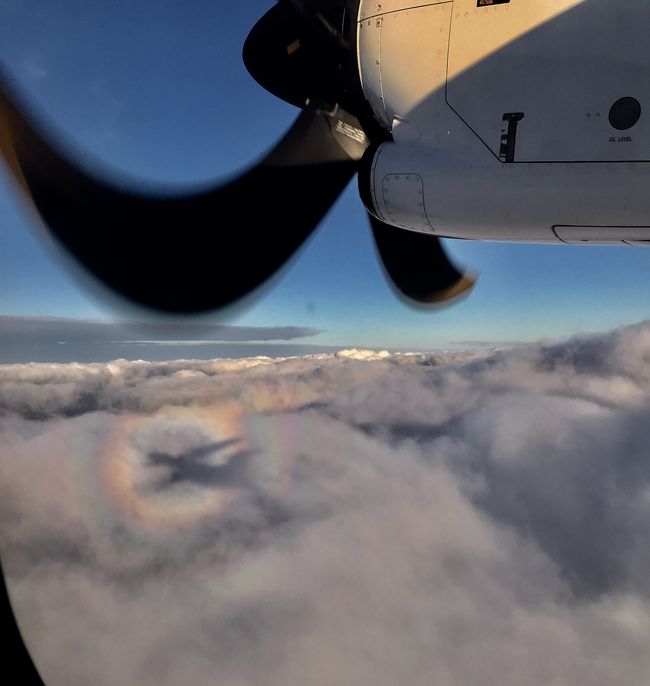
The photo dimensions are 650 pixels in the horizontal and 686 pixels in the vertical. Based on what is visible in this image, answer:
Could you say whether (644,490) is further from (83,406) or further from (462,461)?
(83,406)

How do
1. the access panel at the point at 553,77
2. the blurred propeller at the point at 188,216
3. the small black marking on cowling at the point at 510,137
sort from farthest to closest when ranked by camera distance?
the blurred propeller at the point at 188,216 → the small black marking on cowling at the point at 510,137 → the access panel at the point at 553,77

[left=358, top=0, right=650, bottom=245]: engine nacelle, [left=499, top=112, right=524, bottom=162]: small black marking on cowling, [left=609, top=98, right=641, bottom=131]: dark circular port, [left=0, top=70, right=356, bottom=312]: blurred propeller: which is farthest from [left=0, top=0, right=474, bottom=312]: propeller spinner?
[left=609, top=98, right=641, bottom=131]: dark circular port

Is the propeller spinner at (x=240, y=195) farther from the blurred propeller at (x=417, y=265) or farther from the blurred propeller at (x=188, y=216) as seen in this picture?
the blurred propeller at (x=417, y=265)

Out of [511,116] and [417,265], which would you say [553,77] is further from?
[417,265]

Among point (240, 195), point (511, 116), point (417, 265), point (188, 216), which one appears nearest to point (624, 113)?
Result: point (511, 116)

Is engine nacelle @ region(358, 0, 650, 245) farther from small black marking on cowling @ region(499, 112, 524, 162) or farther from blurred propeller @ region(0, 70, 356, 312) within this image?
blurred propeller @ region(0, 70, 356, 312)

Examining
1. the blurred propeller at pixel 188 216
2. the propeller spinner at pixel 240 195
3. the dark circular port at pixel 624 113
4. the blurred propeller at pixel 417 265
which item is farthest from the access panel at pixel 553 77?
the blurred propeller at pixel 417 265
